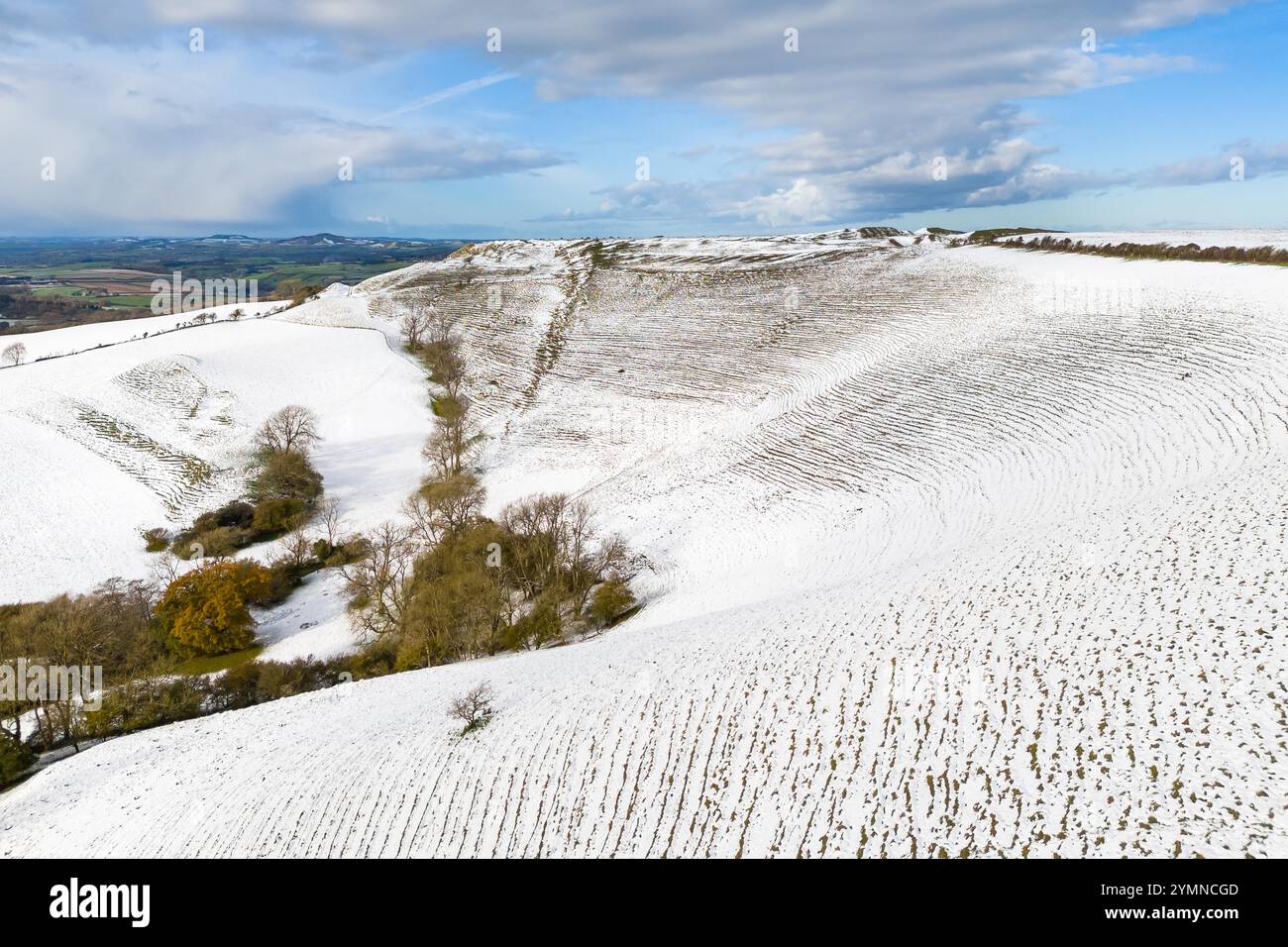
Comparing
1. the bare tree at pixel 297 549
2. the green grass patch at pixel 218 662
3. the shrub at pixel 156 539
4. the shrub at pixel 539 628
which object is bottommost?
the green grass patch at pixel 218 662

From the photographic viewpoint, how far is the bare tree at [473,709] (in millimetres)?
19641

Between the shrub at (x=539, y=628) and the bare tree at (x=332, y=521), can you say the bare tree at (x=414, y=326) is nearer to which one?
the bare tree at (x=332, y=521)

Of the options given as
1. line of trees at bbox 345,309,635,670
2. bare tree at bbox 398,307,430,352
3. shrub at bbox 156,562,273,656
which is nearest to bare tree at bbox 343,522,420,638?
line of trees at bbox 345,309,635,670

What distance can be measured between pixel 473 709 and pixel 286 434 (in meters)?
41.5

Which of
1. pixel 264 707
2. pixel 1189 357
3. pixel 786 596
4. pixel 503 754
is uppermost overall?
pixel 1189 357

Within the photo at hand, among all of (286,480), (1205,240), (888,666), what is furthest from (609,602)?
(1205,240)

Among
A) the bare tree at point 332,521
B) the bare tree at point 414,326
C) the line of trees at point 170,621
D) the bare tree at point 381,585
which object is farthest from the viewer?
the bare tree at point 414,326

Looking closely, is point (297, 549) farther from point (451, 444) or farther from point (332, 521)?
point (451, 444)

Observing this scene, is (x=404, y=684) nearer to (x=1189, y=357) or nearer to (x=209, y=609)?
(x=209, y=609)

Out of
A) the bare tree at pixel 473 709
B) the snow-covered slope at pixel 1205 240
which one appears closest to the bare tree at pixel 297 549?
the bare tree at pixel 473 709

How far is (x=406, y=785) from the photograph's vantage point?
17.3 meters

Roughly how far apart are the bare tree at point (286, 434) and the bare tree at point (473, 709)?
38387mm

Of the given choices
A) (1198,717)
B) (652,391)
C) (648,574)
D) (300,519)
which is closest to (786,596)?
(648,574)
